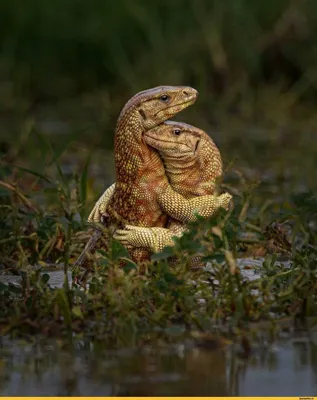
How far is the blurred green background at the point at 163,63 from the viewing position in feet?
42.5

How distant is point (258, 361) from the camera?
5.33 meters

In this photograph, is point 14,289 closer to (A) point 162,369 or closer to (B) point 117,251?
(B) point 117,251

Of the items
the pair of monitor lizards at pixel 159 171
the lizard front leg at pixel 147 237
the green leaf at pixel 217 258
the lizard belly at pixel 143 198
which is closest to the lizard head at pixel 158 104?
the pair of monitor lizards at pixel 159 171

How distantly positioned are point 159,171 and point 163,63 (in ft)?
23.1

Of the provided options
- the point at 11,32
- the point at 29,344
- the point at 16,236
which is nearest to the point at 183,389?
the point at 29,344

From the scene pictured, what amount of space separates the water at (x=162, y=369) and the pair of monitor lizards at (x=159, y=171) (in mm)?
882

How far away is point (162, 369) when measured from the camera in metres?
5.21

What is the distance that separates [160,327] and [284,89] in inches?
320

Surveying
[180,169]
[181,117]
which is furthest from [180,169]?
[181,117]

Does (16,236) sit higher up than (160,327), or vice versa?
(16,236)

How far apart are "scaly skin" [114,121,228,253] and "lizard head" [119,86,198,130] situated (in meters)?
0.05

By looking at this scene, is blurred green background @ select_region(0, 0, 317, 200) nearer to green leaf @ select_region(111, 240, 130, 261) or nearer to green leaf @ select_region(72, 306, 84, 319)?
green leaf @ select_region(111, 240, 130, 261)

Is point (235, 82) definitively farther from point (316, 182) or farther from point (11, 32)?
point (316, 182)

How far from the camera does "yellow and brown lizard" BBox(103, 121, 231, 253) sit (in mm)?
6305
